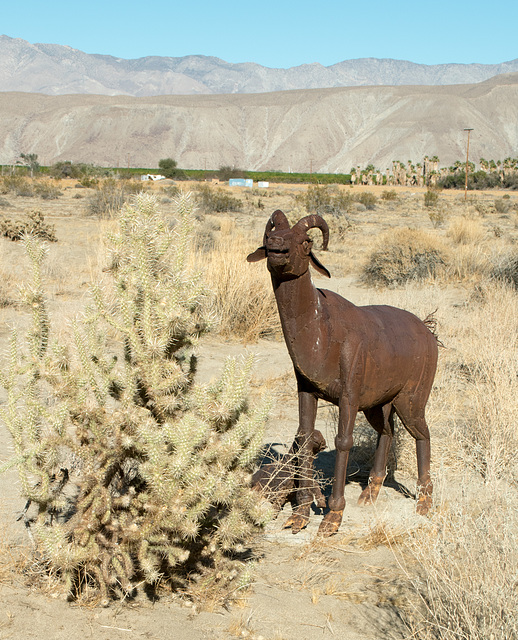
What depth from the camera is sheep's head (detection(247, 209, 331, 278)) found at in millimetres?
3969

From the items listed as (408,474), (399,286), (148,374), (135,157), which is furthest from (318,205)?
(135,157)

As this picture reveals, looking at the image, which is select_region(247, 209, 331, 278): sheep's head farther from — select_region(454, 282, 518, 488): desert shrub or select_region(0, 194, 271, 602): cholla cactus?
select_region(454, 282, 518, 488): desert shrub

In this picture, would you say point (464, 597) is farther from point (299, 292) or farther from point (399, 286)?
point (399, 286)

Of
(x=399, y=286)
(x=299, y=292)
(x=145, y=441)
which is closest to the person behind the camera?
(x=145, y=441)

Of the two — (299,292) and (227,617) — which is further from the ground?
(299,292)

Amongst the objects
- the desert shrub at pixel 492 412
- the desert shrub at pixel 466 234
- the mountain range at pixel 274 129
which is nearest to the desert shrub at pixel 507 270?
the desert shrub at pixel 492 412

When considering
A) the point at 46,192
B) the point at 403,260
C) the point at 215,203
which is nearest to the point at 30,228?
A: the point at 403,260

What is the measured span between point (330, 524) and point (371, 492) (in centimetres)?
75

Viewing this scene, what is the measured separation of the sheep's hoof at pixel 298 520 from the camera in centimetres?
457

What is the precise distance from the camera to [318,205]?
84.7 feet

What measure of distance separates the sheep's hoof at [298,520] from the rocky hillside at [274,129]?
105278 mm

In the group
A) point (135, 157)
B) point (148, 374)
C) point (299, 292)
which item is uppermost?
point (135, 157)

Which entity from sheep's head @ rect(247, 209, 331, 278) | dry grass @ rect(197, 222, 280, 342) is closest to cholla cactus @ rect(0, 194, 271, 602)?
sheep's head @ rect(247, 209, 331, 278)

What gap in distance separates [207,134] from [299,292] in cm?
12504
